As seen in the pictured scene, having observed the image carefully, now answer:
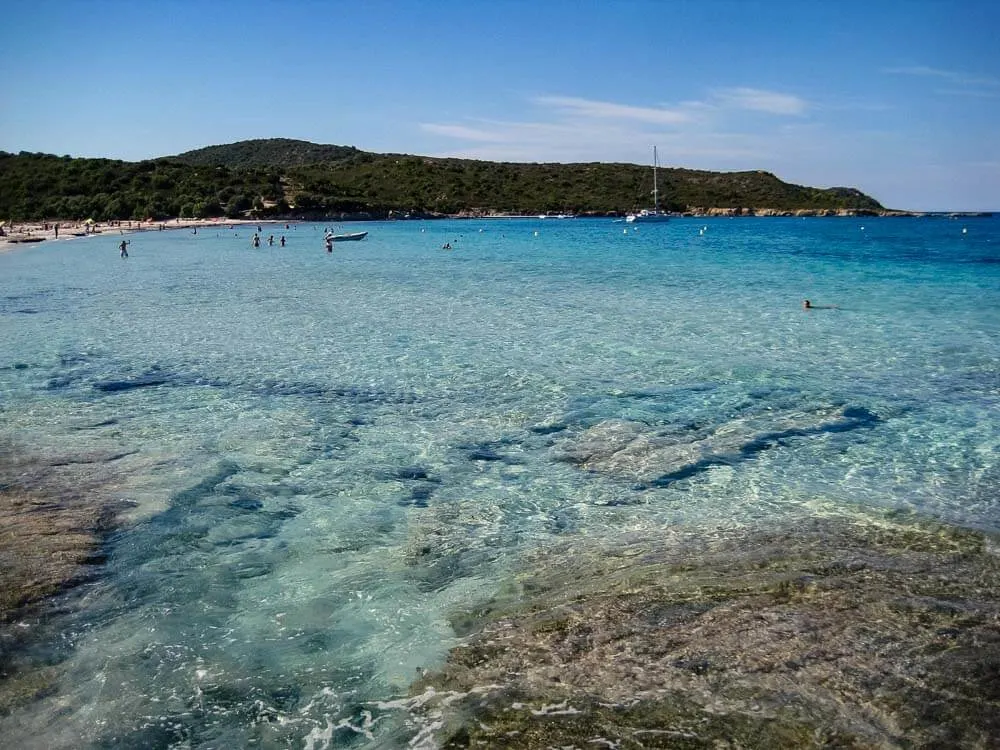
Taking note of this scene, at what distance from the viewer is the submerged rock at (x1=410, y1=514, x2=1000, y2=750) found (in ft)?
14.4

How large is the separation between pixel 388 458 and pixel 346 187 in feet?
397

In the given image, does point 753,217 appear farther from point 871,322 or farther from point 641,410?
point 641,410

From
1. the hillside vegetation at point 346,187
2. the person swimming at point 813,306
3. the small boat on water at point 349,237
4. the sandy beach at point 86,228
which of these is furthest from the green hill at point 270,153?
the person swimming at point 813,306

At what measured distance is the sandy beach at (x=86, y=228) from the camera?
220 feet

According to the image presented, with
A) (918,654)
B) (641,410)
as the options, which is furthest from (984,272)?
(918,654)

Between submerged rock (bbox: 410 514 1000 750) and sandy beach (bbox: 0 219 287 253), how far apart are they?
2737 inches

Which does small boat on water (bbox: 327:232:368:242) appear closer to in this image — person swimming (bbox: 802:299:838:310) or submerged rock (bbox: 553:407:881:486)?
person swimming (bbox: 802:299:838:310)

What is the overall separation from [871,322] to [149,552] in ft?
64.7

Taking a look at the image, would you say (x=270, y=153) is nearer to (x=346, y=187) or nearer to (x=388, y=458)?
(x=346, y=187)

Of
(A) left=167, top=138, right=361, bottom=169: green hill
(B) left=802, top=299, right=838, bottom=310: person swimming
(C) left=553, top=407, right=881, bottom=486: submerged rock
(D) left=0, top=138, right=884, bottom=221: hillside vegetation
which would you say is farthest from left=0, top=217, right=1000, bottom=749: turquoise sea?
(A) left=167, top=138, right=361, bottom=169: green hill

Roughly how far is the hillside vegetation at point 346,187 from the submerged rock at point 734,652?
97994 millimetres

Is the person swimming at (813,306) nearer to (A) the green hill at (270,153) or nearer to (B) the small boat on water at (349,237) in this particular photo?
(B) the small boat on water at (349,237)

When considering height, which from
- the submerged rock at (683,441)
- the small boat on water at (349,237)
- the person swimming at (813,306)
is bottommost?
the submerged rock at (683,441)

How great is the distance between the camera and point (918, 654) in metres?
5.09
